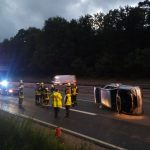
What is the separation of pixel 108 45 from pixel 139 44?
577 cm

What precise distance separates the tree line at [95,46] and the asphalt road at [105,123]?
115 feet

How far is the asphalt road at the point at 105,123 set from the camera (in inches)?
682

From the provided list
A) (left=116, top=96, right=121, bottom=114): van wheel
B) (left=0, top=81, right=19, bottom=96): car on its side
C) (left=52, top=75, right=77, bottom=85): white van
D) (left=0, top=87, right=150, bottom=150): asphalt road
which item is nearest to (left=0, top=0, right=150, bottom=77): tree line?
(left=52, top=75, right=77, bottom=85): white van

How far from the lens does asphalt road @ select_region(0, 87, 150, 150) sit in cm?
1733

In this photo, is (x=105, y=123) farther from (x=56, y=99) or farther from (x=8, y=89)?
(x=8, y=89)

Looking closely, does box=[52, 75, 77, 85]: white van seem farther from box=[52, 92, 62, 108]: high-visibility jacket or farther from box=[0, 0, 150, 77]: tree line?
box=[52, 92, 62, 108]: high-visibility jacket

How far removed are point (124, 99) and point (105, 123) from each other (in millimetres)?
3818

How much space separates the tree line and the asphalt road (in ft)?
115

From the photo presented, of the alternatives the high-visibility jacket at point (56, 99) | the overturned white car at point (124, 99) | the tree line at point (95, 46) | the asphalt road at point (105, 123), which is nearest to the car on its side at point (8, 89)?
the asphalt road at point (105, 123)

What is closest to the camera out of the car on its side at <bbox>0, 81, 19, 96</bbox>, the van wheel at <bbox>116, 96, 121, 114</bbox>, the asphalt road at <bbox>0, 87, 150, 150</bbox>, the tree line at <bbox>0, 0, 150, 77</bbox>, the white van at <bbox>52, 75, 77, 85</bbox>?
the asphalt road at <bbox>0, 87, 150, 150</bbox>

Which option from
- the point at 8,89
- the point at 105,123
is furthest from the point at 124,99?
the point at 8,89

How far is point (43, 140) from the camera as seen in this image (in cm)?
1241

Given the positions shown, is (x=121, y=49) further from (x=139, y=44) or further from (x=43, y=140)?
(x=43, y=140)

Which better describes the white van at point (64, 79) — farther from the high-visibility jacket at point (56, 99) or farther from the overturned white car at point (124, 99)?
the high-visibility jacket at point (56, 99)
